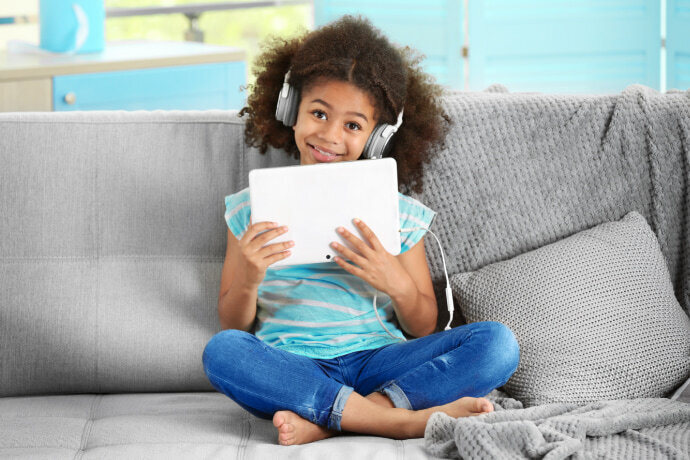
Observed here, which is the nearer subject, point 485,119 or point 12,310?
point 12,310

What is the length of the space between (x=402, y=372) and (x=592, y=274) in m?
0.37

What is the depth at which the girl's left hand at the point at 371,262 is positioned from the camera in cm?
136

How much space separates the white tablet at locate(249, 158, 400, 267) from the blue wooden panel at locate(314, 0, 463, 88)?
2296mm

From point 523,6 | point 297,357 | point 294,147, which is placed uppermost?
point 523,6

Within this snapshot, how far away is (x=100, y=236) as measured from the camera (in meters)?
1.51

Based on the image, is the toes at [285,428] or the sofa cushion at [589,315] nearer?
the toes at [285,428]

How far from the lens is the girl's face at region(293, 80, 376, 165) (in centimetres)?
143

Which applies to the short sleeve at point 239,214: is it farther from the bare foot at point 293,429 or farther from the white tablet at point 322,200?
the bare foot at point 293,429

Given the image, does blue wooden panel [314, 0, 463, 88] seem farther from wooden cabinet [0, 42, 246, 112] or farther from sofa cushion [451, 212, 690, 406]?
sofa cushion [451, 212, 690, 406]

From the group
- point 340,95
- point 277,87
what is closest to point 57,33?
point 277,87

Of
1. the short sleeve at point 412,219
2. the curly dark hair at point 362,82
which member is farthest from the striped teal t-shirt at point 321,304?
the curly dark hair at point 362,82

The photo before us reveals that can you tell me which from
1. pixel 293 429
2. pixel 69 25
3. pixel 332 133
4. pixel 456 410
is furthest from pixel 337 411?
pixel 69 25

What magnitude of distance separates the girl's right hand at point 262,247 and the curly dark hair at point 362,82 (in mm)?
248

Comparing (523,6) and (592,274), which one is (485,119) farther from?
(523,6)
